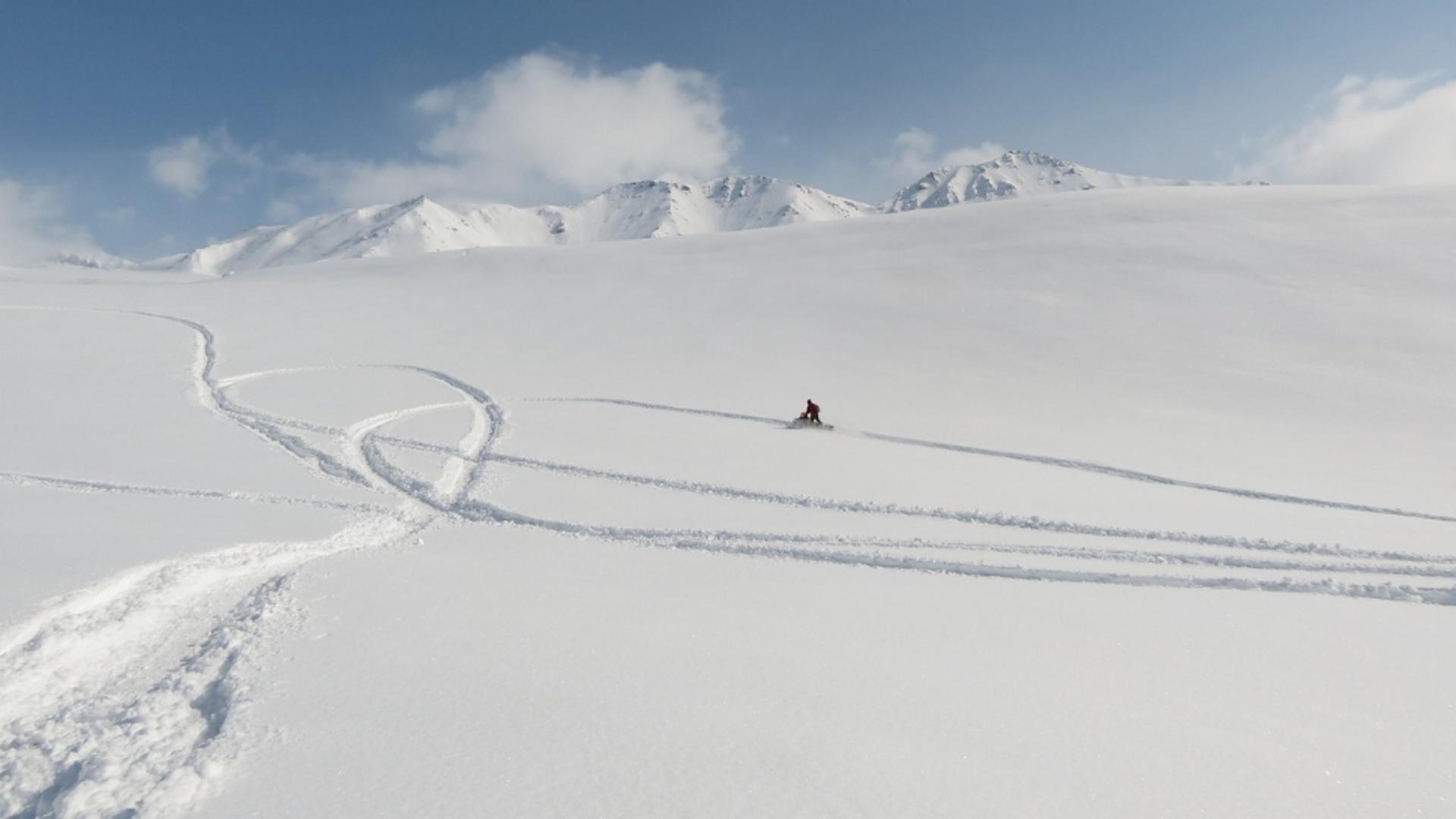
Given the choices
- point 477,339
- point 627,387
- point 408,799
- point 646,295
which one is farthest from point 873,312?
point 408,799

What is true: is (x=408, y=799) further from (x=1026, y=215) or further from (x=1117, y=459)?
(x=1026, y=215)

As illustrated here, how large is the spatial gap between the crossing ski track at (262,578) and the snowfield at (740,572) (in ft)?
0.14

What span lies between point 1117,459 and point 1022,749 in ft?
39.5

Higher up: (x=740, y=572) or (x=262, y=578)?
(x=740, y=572)

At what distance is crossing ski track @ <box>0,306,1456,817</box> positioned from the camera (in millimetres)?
4812

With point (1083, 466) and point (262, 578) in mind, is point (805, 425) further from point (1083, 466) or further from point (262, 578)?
point (262, 578)

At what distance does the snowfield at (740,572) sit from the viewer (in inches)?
189

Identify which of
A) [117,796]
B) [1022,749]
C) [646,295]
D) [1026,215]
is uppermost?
[1026,215]

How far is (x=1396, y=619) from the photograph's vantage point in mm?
7844

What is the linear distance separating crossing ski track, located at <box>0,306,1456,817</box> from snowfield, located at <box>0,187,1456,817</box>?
0.14ft

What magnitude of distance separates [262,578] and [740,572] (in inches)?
197

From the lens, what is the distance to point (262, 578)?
7879 mm

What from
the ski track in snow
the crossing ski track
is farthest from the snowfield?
the ski track in snow

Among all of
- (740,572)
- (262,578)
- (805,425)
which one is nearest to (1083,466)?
(805,425)
